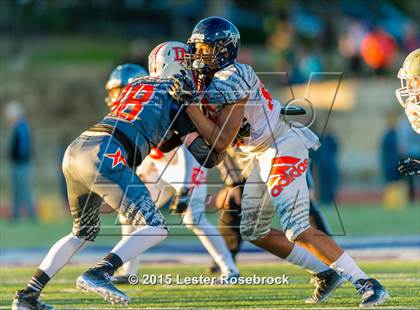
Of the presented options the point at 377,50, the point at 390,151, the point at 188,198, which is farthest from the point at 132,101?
the point at 377,50

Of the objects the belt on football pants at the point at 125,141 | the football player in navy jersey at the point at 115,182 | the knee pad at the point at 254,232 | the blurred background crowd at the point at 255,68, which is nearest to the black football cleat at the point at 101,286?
the football player in navy jersey at the point at 115,182

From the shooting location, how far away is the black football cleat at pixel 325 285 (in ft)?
23.8

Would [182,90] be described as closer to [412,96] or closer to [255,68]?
[412,96]

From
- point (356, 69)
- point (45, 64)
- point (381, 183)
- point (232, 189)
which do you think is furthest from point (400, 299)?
point (45, 64)

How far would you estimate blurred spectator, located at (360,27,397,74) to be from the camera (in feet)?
67.4

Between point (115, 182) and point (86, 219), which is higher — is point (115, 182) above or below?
above

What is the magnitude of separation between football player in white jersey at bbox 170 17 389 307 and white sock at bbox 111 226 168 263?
724mm

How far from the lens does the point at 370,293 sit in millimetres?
6754

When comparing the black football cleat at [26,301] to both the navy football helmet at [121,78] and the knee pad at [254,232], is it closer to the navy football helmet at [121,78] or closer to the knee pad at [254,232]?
the knee pad at [254,232]

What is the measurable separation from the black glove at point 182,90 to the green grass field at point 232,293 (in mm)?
1428

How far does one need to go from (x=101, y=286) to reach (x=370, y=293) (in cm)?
176

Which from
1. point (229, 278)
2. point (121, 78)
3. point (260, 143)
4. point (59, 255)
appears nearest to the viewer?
point (59, 255)

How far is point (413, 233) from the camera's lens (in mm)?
12219

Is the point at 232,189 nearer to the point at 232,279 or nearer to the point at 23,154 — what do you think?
the point at 232,279
